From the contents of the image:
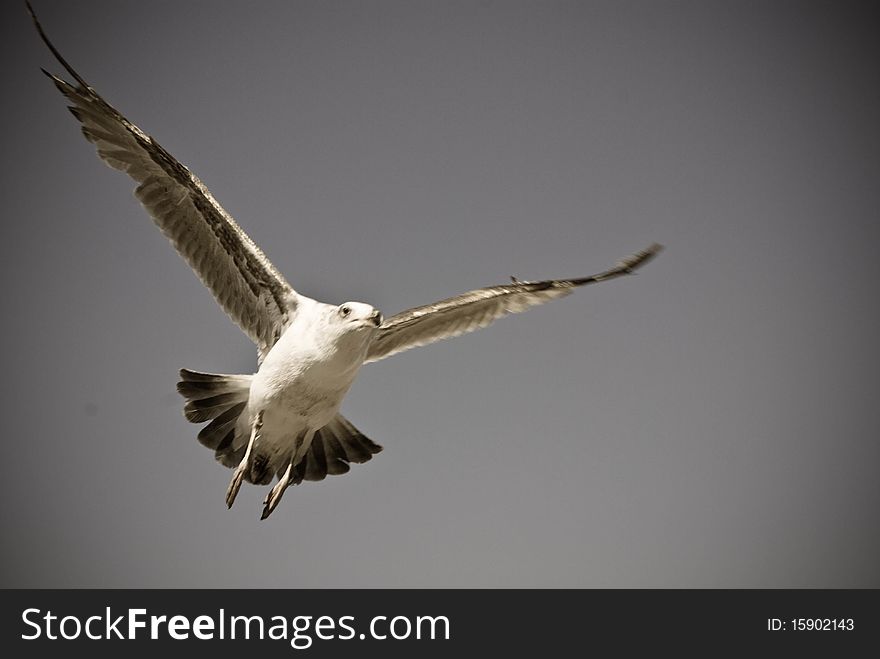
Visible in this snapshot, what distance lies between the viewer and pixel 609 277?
6.70 meters

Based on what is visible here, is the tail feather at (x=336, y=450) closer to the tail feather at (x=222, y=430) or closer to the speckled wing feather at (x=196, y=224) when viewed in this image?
the tail feather at (x=222, y=430)

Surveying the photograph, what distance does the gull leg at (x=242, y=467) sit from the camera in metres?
5.73

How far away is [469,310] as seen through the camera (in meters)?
6.72

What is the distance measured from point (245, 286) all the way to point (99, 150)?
1221mm

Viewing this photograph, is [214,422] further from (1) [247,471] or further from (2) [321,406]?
(2) [321,406]

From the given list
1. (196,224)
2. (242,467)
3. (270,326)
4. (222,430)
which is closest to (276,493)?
(242,467)

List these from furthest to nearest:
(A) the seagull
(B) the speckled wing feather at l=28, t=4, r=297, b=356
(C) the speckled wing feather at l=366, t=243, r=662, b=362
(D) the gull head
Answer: (C) the speckled wing feather at l=366, t=243, r=662, b=362
(B) the speckled wing feather at l=28, t=4, r=297, b=356
(A) the seagull
(D) the gull head

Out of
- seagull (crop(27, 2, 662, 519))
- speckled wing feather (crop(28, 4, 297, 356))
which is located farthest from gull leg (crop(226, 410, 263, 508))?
speckled wing feather (crop(28, 4, 297, 356))

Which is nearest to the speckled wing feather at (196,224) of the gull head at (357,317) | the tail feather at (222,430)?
the tail feather at (222,430)

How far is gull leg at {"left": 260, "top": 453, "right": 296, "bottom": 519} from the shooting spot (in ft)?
19.2

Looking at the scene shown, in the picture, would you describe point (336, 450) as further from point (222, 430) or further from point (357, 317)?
point (357, 317)

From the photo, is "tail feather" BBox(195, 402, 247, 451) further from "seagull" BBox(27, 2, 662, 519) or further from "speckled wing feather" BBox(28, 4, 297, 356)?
"speckled wing feather" BBox(28, 4, 297, 356)

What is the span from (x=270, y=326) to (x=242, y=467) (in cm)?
104

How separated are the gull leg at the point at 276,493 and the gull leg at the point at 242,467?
0.22 m
